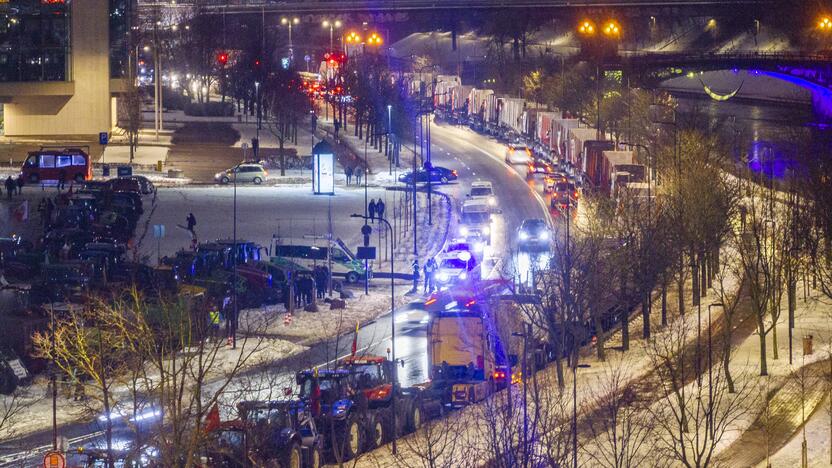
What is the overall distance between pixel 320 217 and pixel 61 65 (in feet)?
92.1

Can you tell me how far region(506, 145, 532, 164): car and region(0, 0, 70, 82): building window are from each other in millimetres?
21973

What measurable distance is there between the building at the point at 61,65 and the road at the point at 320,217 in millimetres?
17721

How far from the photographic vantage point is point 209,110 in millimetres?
83250

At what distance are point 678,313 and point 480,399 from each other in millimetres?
11694

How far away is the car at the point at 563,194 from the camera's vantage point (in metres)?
52.4

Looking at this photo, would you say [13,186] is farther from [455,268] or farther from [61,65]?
[61,65]

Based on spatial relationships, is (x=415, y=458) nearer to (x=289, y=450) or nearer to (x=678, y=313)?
(x=289, y=450)

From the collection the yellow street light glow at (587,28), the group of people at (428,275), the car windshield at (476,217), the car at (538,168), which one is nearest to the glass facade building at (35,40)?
the car at (538,168)

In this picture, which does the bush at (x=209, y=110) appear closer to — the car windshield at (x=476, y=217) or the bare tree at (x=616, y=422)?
the car windshield at (x=476, y=217)

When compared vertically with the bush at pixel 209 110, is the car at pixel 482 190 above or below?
below

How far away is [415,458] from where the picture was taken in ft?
75.8

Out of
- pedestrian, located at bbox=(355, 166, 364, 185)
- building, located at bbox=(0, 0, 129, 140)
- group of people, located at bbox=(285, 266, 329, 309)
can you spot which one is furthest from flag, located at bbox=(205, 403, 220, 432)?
building, located at bbox=(0, 0, 129, 140)

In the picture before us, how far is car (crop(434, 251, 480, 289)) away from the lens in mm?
40531

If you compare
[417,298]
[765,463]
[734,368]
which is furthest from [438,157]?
[765,463]
